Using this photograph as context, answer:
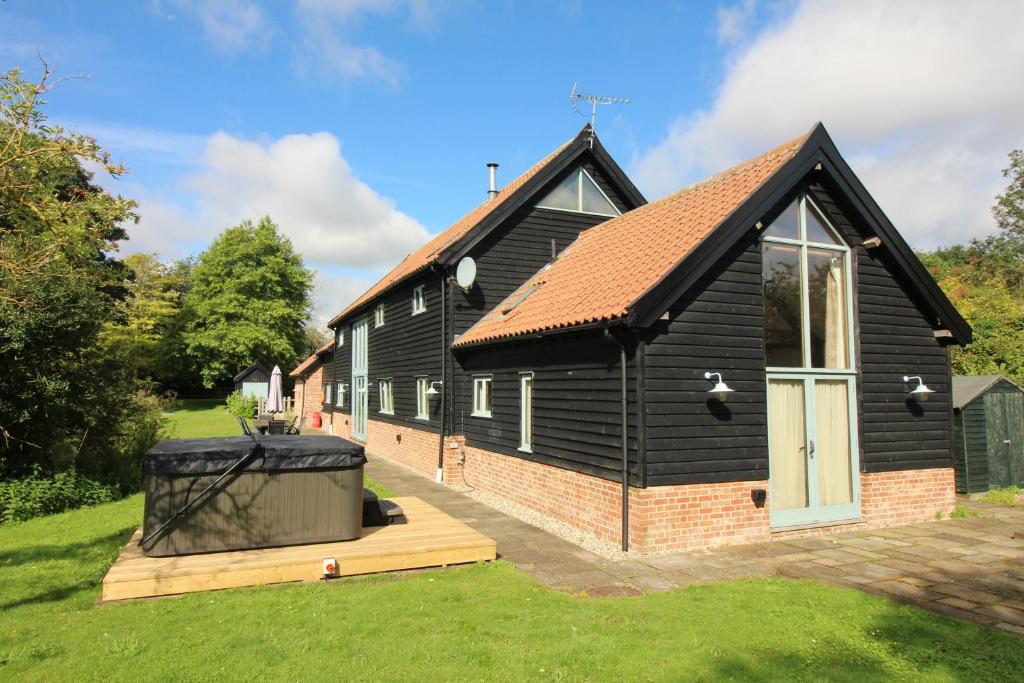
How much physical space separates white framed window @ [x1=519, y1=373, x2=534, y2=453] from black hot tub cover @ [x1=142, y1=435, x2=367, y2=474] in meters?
4.38

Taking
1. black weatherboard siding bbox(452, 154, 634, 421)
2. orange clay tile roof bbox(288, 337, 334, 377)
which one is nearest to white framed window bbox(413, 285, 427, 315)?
black weatherboard siding bbox(452, 154, 634, 421)

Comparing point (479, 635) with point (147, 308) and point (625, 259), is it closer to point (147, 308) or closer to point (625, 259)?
point (625, 259)

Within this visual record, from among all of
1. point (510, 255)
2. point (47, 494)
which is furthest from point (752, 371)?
point (47, 494)

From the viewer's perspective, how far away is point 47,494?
37.9 ft

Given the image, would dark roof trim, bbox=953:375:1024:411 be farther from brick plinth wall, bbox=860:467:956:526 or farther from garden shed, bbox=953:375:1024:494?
brick plinth wall, bbox=860:467:956:526

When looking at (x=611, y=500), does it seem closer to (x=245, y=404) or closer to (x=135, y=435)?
(x=135, y=435)

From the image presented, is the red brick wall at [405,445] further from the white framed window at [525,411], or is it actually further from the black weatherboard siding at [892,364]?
the black weatherboard siding at [892,364]

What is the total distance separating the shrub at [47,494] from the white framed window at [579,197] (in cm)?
1167

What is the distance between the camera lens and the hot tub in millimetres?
7164

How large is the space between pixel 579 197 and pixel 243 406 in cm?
2990

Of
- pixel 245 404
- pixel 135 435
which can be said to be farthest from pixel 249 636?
pixel 245 404

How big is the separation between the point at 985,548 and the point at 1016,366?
12209 millimetres

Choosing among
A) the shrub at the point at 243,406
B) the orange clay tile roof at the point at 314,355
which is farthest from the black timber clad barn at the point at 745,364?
the shrub at the point at 243,406

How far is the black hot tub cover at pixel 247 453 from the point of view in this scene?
23.6 feet
